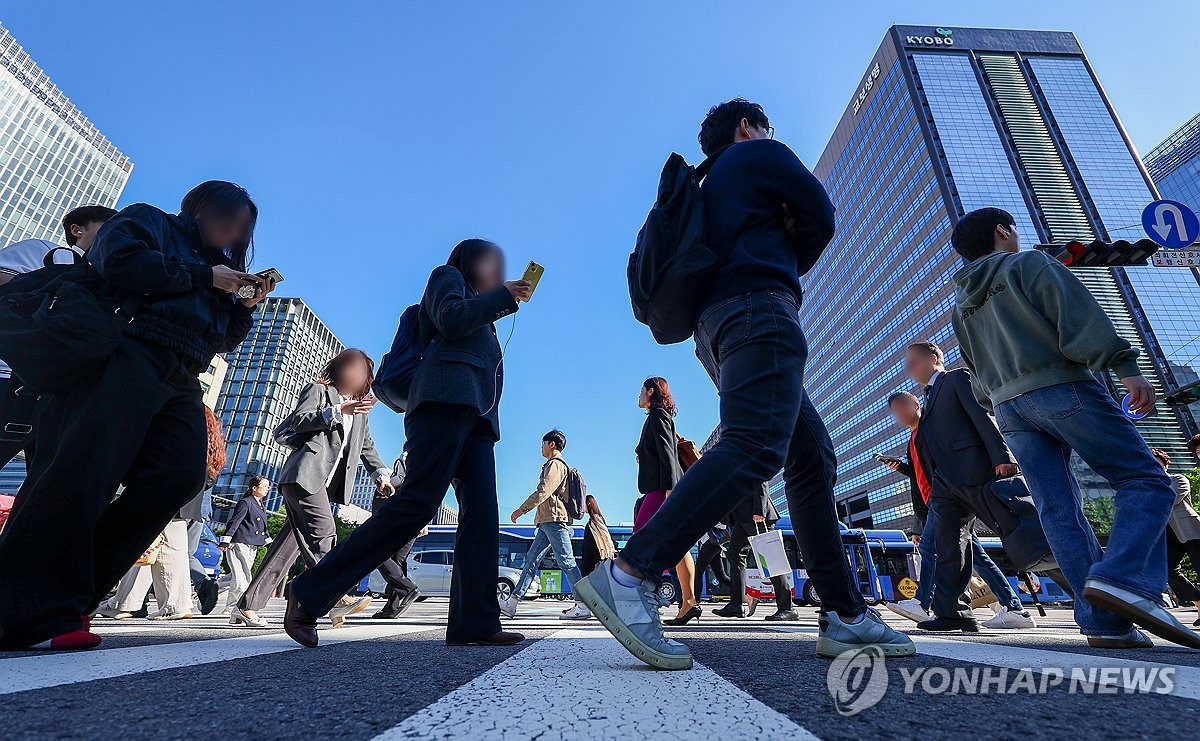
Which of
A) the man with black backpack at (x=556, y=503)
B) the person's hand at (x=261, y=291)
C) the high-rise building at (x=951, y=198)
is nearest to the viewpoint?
the person's hand at (x=261, y=291)

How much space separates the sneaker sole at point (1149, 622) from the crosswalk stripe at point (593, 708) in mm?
1510

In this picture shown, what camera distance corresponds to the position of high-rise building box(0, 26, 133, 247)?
62969 mm

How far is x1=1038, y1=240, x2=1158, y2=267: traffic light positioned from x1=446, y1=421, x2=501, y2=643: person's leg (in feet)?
29.9

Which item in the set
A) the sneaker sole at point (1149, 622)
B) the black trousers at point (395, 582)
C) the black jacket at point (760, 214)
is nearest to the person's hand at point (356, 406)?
the black trousers at point (395, 582)

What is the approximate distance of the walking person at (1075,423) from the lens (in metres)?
2.01

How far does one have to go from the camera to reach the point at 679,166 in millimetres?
2096

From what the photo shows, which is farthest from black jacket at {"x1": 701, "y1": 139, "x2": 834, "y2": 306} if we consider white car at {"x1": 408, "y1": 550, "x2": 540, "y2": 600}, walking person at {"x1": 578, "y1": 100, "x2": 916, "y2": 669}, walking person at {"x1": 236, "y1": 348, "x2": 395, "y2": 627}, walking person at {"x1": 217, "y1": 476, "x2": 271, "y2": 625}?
white car at {"x1": 408, "y1": 550, "x2": 540, "y2": 600}

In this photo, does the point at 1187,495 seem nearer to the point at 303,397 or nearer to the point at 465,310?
the point at 465,310

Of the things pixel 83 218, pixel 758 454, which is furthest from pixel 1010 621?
pixel 83 218

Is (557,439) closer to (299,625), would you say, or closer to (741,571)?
(741,571)

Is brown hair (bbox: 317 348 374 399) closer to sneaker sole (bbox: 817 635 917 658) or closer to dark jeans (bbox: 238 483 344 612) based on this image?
dark jeans (bbox: 238 483 344 612)

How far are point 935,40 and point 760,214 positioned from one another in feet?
285

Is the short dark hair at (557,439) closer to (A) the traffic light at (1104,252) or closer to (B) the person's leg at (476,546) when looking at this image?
(B) the person's leg at (476,546)

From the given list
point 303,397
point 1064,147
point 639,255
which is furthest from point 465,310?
point 1064,147
